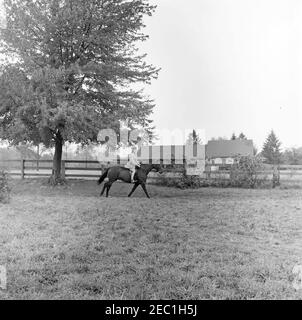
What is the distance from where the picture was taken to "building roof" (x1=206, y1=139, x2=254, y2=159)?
55.7 metres

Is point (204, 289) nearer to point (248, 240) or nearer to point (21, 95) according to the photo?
point (248, 240)

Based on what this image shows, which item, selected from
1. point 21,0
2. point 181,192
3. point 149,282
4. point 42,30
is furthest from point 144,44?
point 149,282

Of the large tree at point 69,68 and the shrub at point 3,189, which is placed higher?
the large tree at point 69,68

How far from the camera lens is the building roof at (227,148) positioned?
5566cm

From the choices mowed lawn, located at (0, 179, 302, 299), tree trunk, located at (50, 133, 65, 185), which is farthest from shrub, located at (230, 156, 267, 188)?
tree trunk, located at (50, 133, 65, 185)

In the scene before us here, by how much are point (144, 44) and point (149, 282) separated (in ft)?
46.5

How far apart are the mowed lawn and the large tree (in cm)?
603

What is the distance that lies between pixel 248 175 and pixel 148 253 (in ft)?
41.9

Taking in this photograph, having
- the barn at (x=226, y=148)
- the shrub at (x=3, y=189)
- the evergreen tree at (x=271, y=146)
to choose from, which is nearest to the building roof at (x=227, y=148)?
the barn at (x=226, y=148)

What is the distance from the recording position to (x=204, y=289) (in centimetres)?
367

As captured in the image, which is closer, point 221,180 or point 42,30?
point 42,30

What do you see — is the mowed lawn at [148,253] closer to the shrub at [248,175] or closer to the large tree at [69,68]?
the large tree at [69,68]

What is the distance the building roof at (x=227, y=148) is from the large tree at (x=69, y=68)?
41025mm
